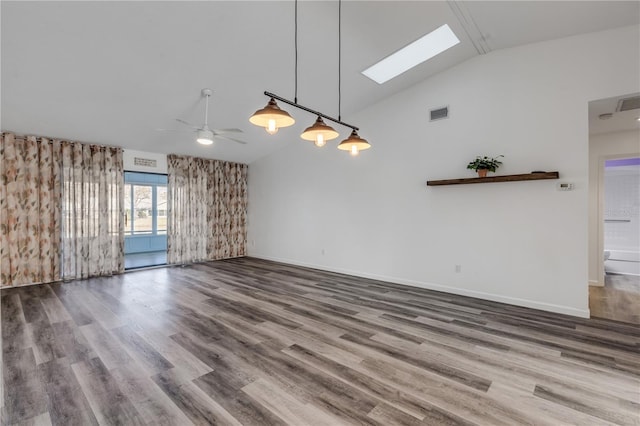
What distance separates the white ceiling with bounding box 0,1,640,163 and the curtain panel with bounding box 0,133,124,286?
20.8 inches

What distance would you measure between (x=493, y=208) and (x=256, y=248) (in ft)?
20.9

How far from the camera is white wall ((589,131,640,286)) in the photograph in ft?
16.5

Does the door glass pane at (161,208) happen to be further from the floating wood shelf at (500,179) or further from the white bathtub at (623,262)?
the white bathtub at (623,262)

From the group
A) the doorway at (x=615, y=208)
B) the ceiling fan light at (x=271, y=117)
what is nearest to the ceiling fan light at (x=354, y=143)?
the ceiling fan light at (x=271, y=117)

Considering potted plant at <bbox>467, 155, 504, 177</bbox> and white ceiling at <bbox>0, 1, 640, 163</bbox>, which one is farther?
potted plant at <bbox>467, 155, 504, 177</bbox>

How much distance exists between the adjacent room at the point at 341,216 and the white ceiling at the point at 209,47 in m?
A: 0.03

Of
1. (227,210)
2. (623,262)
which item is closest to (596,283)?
(623,262)

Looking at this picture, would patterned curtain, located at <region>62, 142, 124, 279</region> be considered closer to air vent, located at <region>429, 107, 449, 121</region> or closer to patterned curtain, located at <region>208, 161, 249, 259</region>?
patterned curtain, located at <region>208, 161, 249, 259</region>

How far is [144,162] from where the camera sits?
22.3 ft

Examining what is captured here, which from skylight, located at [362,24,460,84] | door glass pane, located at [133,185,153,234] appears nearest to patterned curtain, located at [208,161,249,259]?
door glass pane, located at [133,185,153,234]

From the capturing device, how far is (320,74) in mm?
4711

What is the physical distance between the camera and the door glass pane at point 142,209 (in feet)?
31.0

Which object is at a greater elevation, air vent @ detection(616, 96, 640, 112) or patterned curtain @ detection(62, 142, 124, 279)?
air vent @ detection(616, 96, 640, 112)

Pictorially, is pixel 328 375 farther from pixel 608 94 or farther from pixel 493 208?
pixel 608 94
